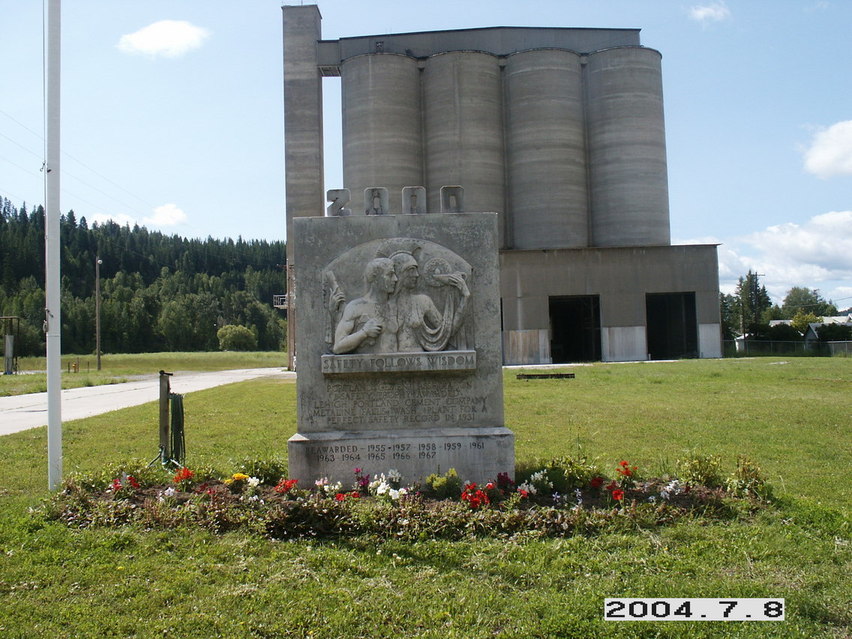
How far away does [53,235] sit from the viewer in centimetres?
760

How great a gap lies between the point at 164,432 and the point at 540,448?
522 centimetres

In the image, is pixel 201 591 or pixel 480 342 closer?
pixel 201 591

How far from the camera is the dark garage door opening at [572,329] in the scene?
4897 centimetres

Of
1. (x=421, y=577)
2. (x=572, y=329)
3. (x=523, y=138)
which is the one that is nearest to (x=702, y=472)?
(x=421, y=577)

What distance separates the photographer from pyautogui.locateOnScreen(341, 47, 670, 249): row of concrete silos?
4406 cm

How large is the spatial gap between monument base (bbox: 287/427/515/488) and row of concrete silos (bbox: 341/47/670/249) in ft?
122

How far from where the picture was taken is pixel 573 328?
5428 centimetres

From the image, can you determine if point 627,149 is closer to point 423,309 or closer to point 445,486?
point 423,309

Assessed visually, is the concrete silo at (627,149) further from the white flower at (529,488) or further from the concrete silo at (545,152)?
the white flower at (529,488)

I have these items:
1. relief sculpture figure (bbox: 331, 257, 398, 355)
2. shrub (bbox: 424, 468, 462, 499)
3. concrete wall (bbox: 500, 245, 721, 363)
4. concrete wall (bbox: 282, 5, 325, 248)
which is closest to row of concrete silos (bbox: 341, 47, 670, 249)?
concrete wall (bbox: 500, 245, 721, 363)

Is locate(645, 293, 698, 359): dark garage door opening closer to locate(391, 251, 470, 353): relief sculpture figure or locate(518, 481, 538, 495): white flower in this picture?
locate(391, 251, 470, 353): relief sculpture figure

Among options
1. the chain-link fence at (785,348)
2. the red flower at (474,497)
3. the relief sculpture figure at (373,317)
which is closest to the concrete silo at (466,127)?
the chain-link fence at (785,348)

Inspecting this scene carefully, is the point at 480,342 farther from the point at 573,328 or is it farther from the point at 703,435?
the point at 573,328

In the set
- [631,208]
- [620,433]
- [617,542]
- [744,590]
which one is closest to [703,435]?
[620,433]
